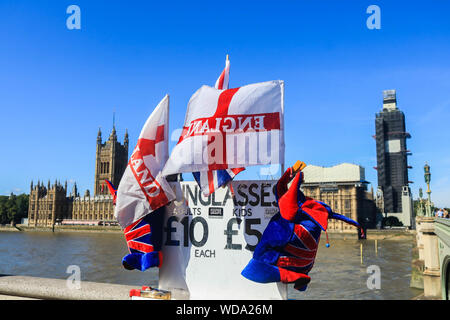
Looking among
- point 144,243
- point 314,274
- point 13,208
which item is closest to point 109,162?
point 13,208

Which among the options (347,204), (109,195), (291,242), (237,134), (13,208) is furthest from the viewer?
(13,208)

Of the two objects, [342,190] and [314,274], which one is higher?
[342,190]

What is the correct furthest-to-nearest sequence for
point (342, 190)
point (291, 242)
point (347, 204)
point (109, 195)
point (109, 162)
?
1. point (109, 162)
2. point (109, 195)
3. point (342, 190)
4. point (347, 204)
5. point (291, 242)

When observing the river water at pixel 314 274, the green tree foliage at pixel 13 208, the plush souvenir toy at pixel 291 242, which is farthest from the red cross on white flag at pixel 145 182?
the green tree foliage at pixel 13 208

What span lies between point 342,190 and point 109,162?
261ft

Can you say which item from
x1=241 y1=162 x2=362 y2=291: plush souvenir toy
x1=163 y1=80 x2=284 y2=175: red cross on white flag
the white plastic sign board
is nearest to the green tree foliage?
the white plastic sign board

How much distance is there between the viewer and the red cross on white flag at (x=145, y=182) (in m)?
6.17

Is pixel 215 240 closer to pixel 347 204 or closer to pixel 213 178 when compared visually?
pixel 213 178

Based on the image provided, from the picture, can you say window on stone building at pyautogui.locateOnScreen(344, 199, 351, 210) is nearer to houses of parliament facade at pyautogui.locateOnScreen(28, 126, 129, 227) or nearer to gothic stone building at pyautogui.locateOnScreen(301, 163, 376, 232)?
gothic stone building at pyautogui.locateOnScreen(301, 163, 376, 232)

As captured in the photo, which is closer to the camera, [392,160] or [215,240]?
[215,240]

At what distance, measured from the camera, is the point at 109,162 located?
13400 centimetres

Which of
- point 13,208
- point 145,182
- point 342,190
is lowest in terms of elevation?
point 13,208

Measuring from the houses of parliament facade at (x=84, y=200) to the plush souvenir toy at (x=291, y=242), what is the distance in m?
111
